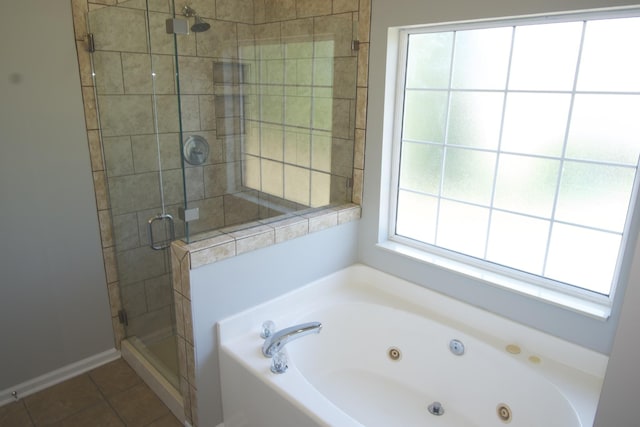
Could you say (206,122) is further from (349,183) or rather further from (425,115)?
(425,115)

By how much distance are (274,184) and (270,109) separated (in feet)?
1.61

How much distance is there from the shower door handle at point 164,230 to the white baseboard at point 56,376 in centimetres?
85

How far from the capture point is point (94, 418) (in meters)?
2.27

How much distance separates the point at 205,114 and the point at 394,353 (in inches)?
70.1

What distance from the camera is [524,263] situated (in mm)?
2145

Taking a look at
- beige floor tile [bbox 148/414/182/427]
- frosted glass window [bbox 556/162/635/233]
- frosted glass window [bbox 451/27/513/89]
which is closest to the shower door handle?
beige floor tile [bbox 148/414/182/427]

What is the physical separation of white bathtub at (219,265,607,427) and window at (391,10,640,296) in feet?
1.08

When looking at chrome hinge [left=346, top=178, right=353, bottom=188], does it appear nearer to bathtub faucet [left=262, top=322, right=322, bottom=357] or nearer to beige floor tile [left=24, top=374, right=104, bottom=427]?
bathtub faucet [left=262, top=322, right=322, bottom=357]

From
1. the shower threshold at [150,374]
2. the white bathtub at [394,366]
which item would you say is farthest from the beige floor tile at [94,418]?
the white bathtub at [394,366]

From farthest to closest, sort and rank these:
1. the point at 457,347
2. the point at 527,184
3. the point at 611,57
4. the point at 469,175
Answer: the point at 469,175 < the point at 457,347 < the point at 527,184 < the point at 611,57

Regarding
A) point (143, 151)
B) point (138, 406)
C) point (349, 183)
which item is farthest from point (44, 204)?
point (349, 183)

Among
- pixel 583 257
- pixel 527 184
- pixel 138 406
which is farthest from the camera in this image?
pixel 138 406

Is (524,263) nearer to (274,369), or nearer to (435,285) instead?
(435,285)

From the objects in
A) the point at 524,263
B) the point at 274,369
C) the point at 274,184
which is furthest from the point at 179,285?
the point at 524,263
